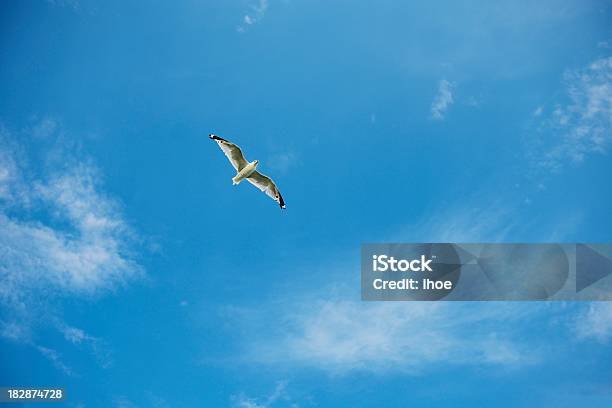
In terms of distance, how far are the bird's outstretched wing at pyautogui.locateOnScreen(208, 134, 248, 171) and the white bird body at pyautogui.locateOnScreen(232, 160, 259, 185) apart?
1.00 ft

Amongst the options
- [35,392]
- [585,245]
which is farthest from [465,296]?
[35,392]

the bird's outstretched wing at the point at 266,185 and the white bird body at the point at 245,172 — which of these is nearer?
the white bird body at the point at 245,172

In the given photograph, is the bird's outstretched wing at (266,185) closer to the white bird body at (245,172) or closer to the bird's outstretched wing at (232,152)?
the white bird body at (245,172)

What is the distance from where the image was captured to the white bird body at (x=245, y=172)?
41062 mm

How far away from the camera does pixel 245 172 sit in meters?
41.4

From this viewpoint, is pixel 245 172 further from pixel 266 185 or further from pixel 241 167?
pixel 266 185

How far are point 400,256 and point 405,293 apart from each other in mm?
2307

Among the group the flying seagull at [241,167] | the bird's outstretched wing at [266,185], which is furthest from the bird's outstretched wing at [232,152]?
the bird's outstretched wing at [266,185]

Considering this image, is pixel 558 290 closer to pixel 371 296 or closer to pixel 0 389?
pixel 371 296

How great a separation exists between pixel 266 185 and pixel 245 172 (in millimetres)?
2188

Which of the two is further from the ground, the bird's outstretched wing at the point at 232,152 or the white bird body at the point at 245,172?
the bird's outstretched wing at the point at 232,152

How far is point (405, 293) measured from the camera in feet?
130

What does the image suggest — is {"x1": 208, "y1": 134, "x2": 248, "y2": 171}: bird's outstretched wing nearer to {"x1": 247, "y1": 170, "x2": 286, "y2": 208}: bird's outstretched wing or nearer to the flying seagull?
the flying seagull

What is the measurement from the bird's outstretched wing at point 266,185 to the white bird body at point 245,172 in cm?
49
